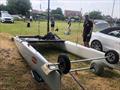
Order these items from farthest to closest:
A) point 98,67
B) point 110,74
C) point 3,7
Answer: point 3,7
point 110,74
point 98,67

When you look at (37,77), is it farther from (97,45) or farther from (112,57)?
(97,45)

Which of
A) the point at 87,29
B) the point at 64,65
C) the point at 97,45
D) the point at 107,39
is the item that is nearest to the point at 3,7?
the point at 87,29

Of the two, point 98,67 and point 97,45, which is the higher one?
point 98,67

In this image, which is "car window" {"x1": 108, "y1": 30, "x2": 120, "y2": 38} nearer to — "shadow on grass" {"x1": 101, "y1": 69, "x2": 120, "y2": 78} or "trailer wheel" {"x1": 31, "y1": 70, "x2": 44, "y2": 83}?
"shadow on grass" {"x1": 101, "y1": 69, "x2": 120, "y2": 78}

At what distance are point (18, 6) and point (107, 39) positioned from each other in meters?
69.9

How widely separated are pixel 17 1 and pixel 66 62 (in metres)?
75.7

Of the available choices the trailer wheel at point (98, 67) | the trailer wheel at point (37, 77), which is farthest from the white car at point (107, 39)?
the trailer wheel at point (37, 77)

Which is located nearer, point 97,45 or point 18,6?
point 97,45

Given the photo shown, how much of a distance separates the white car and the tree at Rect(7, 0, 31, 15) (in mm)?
68020

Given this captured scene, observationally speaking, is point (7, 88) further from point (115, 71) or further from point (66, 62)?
point (115, 71)

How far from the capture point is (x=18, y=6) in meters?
79.4

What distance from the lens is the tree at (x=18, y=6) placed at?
7938 centimetres

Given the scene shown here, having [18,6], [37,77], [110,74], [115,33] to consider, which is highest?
[115,33]

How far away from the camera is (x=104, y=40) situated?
12.0 meters
